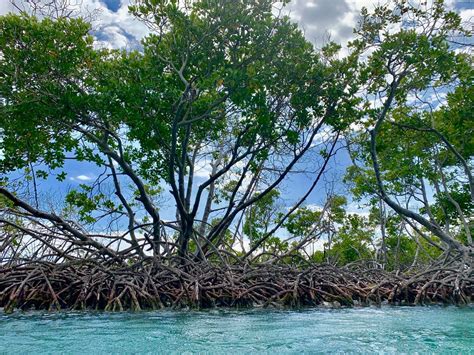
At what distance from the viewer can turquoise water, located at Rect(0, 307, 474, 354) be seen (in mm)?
3416

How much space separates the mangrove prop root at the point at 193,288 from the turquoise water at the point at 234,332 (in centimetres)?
43

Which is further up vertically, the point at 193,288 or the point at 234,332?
the point at 193,288

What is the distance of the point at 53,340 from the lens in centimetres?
375

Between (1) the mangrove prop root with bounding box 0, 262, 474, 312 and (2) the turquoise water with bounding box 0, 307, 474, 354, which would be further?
(1) the mangrove prop root with bounding box 0, 262, 474, 312

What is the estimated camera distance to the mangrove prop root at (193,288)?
6137 millimetres

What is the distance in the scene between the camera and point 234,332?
13.6 ft

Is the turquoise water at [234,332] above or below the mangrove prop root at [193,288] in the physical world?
below

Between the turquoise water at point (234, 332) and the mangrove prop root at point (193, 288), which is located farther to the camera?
the mangrove prop root at point (193, 288)

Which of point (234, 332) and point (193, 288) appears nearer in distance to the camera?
point (234, 332)

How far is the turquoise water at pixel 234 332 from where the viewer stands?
11.2 feet

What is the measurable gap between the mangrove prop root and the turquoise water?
0.43 metres

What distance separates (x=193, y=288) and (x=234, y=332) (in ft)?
7.40

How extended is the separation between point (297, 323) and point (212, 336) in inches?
46.9

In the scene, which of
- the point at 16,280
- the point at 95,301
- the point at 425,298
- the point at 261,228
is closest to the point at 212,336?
the point at 95,301
